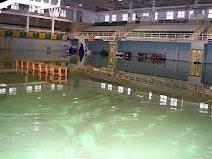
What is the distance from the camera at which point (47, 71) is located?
68.5 feet

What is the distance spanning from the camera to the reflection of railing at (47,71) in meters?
19.0

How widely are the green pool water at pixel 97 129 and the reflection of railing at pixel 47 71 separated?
5005 millimetres

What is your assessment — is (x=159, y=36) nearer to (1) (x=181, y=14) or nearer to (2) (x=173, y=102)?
(1) (x=181, y=14)

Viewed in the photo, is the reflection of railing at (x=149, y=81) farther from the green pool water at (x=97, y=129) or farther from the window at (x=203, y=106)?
the green pool water at (x=97, y=129)

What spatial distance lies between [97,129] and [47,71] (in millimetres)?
12508

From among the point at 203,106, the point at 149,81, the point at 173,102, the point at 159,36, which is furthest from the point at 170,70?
the point at 203,106

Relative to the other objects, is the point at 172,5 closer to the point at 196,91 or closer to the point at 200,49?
the point at 200,49

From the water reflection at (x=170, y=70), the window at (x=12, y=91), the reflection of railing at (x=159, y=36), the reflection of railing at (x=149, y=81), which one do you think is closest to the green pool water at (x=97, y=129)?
the window at (x=12, y=91)

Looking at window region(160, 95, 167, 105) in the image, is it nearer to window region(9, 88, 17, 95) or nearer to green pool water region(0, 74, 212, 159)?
green pool water region(0, 74, 212, 159)

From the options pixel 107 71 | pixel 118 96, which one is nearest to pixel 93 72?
pixel 107 71

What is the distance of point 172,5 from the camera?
49.0m

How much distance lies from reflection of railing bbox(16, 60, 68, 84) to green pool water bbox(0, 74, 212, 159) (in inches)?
197

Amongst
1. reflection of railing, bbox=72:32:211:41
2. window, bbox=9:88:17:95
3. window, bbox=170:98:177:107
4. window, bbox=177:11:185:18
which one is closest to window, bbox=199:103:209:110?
window, bbox=170:98:177:107

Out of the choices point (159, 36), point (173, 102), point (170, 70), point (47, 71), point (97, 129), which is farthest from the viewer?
point (159, 36)
